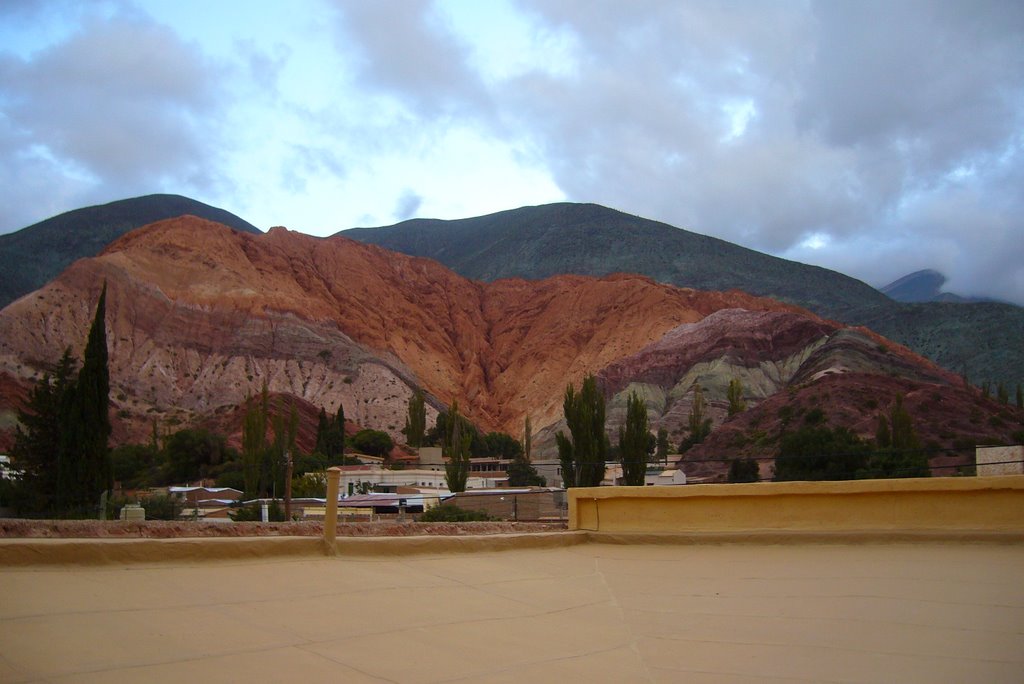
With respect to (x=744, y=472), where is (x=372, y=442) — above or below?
above

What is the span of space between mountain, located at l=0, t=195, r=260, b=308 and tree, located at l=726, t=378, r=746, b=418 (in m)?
87.3

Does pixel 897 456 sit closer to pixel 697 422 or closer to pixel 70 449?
pixel 70 449

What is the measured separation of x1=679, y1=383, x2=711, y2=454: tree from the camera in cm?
6756

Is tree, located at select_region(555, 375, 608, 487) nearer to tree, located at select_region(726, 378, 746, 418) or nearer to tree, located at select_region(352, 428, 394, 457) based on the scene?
tree, located at select_region(726, 378, 746, 418)

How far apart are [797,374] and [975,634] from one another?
7846 cm

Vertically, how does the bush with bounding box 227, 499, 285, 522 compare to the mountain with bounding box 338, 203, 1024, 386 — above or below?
below

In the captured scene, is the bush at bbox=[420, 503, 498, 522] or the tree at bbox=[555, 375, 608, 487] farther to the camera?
the tree at bbox=[555, 375, 608, 487]

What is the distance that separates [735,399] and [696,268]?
66.0 m

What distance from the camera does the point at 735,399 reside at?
7206 cm

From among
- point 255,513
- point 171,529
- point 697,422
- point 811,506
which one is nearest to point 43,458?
point 255,513

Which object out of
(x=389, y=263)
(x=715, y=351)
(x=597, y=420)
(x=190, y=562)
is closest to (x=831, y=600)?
(x=190, y=562)

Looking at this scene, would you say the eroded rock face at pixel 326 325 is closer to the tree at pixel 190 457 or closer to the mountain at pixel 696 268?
the tree at pixel 190 457

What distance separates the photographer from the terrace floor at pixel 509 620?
15.7 feet

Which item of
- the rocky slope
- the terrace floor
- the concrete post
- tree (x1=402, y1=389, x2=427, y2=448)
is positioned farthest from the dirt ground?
tree (x1=402, y1=389, x2=427, y2=448)
